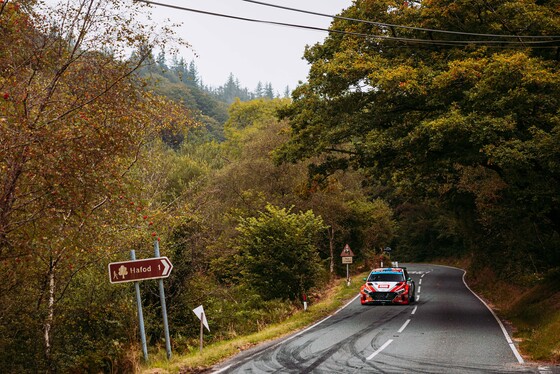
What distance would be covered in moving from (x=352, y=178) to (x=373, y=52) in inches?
926

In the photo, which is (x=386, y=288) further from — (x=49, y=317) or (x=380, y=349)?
(x=49, y=317)

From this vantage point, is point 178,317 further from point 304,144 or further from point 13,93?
point 13,93

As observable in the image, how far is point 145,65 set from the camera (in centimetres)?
1172

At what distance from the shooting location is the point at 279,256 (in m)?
26.0

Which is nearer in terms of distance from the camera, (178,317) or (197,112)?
(197,112)

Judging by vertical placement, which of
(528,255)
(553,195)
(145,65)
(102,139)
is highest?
(145,65)

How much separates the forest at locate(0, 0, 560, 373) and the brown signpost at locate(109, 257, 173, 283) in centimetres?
89

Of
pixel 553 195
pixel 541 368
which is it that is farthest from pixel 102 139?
pixel 553 195

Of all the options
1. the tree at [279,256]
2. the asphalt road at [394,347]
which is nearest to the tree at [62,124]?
the asphalt road at [394,347]

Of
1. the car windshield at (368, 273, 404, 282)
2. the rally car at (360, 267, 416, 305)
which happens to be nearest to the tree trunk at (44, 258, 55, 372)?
the rally car at (360, 267, 416, 305)

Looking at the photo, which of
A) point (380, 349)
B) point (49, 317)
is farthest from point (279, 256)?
point (49, 317)

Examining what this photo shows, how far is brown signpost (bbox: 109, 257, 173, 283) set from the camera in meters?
12.0

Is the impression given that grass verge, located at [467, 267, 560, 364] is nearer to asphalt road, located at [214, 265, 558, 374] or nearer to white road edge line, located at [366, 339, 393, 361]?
asphalt road, located at [214, 265, 558, 374]

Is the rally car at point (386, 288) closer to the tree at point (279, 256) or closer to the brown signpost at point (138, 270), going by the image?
the tree at point (279, 256)
